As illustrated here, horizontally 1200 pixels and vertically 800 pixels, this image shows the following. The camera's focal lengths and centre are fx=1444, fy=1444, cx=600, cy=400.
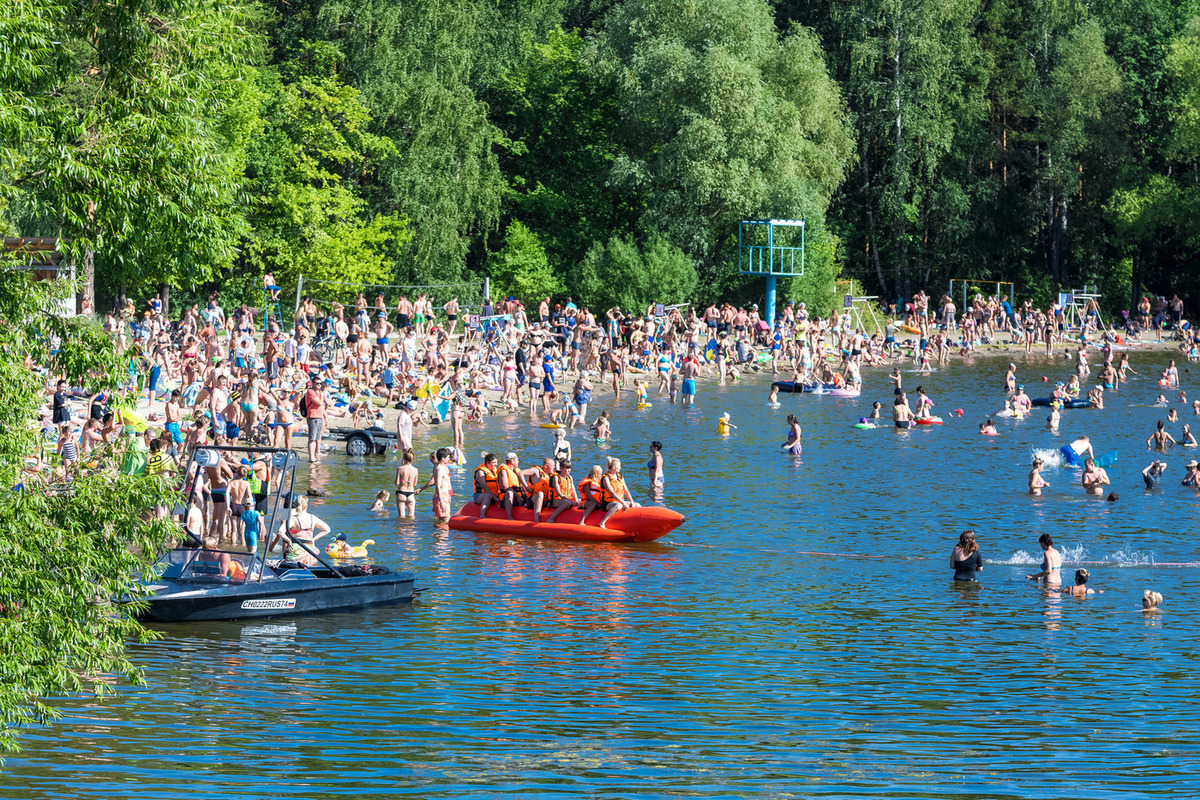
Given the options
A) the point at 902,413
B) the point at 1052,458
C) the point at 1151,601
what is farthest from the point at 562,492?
the point at 902,413

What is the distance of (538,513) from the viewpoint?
24.8 meters

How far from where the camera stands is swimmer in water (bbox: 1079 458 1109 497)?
30.0 m

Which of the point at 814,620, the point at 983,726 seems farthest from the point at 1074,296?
the point at 983,726

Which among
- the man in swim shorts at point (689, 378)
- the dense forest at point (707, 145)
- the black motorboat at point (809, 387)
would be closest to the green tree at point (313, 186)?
the dense forest at point (707, 145)

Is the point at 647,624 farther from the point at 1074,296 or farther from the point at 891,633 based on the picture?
the point at 1074,296

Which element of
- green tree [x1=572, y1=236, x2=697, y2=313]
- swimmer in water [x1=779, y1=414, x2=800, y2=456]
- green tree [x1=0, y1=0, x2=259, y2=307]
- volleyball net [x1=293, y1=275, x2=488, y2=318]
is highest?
green tree [x1=572, y1=236, x2=697, y2=313]

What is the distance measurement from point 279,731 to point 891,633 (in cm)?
846

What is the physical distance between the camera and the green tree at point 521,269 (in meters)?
57.7

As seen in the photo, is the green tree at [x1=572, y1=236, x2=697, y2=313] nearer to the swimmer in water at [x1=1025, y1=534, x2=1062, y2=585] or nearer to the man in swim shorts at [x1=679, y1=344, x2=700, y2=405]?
the man in swim shorts at [x1=679, y1=344, x2=700, y2=405]

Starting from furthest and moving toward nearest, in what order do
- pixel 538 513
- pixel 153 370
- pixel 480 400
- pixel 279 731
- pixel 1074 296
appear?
1. pixel 1074 296
2. pixel 480 400
3. pixel 153 370
4. pixel 538 513
5. pixel 279 731

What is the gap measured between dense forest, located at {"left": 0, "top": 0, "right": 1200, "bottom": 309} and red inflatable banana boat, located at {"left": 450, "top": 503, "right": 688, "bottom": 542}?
611 inches

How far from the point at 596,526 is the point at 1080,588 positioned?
309 inches

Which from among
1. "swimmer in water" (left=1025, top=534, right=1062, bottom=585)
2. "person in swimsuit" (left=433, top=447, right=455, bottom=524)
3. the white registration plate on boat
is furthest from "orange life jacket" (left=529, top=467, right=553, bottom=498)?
"swimmer in water" (left=1025, top=534, right=1062, bottom=585)

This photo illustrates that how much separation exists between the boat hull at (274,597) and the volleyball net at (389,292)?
90.4ft
